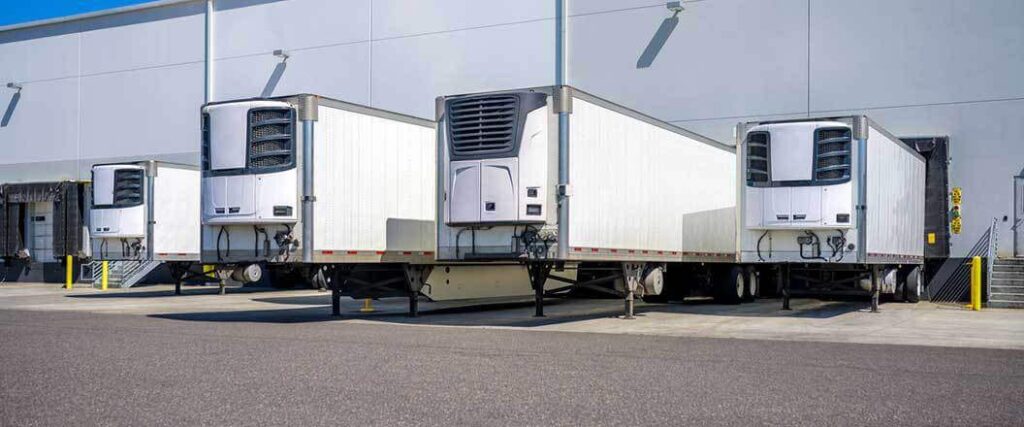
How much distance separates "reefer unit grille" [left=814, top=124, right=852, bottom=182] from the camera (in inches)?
749

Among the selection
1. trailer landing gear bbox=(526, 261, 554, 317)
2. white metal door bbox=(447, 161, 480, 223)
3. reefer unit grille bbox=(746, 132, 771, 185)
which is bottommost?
trailer landing gear bbox=(526, 261, 554, 317)

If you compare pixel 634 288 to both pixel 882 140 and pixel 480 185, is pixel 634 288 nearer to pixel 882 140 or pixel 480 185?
pixel 480 185

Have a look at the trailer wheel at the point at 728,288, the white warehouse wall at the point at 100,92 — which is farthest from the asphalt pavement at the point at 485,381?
the white warehouse wall at the point at 100,92

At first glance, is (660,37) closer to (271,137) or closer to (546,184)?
(546,184)

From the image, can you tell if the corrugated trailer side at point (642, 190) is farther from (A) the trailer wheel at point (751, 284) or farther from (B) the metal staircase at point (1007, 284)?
(B) the metal staircase at point (1007, 284)

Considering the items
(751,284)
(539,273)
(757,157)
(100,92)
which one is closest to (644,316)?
(539,273)

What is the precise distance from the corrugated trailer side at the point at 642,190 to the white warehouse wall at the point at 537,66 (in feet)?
18.1

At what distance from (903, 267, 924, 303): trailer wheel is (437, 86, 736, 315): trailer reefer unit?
800cm

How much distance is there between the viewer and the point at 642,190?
1923 centimetres

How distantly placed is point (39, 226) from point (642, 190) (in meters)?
28.6

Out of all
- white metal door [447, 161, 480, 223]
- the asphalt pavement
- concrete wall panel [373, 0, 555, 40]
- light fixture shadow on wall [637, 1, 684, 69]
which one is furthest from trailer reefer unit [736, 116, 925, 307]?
concrete wall panel [373, 0, 555, 40]

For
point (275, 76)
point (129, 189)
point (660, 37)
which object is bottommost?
point (129, 189)

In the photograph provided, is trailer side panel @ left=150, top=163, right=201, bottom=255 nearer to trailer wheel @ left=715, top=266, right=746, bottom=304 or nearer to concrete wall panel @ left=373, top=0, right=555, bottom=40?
concrete wall panel @ left=373, top=0, right=555, bottom=40

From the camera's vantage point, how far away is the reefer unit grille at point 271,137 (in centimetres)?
1717
